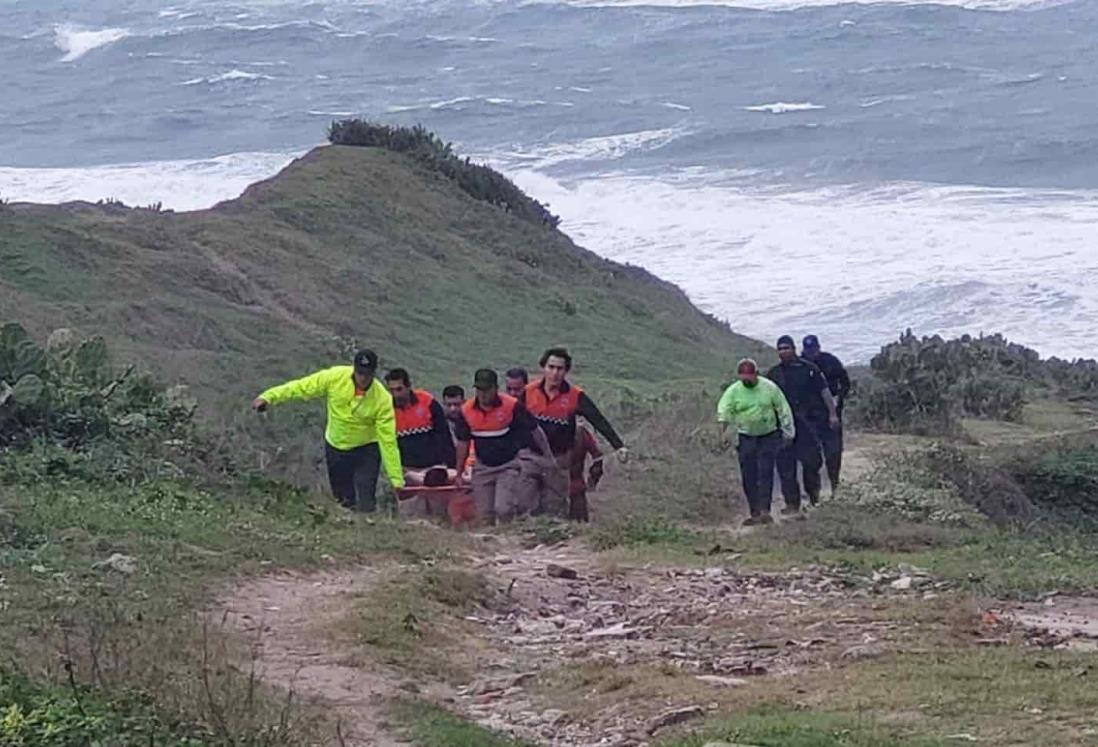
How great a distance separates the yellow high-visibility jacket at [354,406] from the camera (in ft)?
46.2

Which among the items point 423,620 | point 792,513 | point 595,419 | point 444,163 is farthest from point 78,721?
point 444,163

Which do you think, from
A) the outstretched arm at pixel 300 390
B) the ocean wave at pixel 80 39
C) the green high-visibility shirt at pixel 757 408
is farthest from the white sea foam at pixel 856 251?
the ocean wave at pixel 80 39

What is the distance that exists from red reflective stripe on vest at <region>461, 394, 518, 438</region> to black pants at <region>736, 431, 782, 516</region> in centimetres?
235

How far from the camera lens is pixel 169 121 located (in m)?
59.6

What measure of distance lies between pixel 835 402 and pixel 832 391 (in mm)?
100

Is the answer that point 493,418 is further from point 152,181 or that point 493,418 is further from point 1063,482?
point 152,181

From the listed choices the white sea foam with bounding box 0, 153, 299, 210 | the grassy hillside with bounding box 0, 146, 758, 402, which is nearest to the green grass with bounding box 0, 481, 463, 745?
the grassy hillside with bounding box 0, 146, 758, 402

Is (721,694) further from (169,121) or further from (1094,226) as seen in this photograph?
(169,121)

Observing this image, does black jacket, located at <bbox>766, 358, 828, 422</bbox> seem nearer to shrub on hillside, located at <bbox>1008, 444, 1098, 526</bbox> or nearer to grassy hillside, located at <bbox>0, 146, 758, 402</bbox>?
shrub on hillside, located at <bbox>1008, 444, 1098, 526</bbox>

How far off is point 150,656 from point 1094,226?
114ft

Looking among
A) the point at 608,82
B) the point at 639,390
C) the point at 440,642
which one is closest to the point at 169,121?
the point at 608,82

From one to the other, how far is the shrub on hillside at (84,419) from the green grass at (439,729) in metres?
4.58

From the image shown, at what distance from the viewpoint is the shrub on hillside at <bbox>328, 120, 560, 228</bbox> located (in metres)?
34.4

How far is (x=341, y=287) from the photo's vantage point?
2664 centimetres
